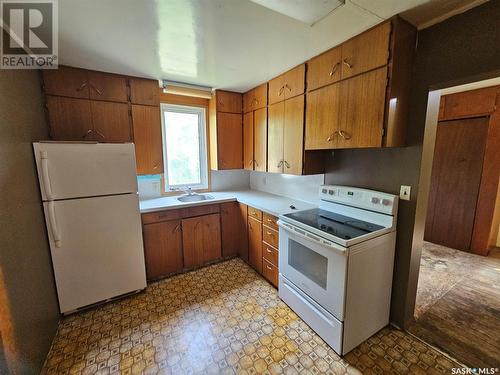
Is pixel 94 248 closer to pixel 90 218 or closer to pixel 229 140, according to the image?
pixel 90 218

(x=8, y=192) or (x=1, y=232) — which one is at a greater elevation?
(x=8, y=192)

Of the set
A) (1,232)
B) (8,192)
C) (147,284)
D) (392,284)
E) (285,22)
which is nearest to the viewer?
(1,232)

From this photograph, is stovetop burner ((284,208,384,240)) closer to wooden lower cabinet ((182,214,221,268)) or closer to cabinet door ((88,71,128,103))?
wooden lower cabinet ((182,214,221,268))

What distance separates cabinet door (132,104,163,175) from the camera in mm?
2482

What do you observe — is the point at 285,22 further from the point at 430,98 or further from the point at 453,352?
the point at 453,352

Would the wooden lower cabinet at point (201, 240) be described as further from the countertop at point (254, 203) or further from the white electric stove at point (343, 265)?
the white electric stove at point (343, 265)

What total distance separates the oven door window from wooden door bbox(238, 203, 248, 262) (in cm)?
94

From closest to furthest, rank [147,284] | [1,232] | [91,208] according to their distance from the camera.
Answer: [1,232] < [91,208] < [147,284]

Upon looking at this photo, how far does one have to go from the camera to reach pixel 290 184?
2.88m

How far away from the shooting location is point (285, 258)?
202cm

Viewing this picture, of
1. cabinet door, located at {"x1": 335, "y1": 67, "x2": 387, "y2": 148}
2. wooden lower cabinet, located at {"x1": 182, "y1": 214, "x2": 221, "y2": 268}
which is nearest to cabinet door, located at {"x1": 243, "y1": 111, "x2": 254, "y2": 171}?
wooden lower cabinet, located at {"x1": 182, "y1": 214, "x2": 221, "y2": 268}

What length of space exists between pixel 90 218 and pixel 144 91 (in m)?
1.53

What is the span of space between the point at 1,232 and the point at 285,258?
6.45 feet

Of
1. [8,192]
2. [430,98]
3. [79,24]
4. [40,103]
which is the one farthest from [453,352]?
[40,103]
